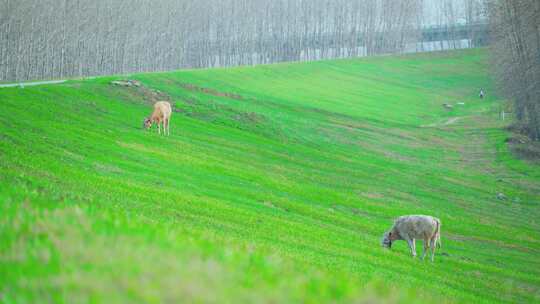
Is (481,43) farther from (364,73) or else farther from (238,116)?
(238,116)

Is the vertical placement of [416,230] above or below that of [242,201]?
below

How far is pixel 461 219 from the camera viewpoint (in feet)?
110

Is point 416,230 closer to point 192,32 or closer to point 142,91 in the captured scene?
point 142,91

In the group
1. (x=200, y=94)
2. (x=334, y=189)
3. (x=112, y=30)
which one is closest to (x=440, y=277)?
(x=334, y=189)

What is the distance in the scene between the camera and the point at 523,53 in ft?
197

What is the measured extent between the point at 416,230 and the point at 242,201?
6397 millimetres

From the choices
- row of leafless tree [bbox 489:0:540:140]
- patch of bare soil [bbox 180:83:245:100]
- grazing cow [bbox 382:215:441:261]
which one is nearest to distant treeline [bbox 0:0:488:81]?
row of leafless tree [bbox 489:0:540:140]

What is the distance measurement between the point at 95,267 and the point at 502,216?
3259cm

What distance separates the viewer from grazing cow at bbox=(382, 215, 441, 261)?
77.4 ft

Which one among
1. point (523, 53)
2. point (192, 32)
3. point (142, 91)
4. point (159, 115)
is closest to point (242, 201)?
point (159, 115)

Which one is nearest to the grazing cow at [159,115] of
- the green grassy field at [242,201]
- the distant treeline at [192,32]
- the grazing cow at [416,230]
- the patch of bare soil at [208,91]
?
the green grassy field at [242,201]

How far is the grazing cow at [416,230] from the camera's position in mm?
23594

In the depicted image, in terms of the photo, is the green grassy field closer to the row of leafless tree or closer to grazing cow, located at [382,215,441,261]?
grazing cow, located at [382,215,441,261]

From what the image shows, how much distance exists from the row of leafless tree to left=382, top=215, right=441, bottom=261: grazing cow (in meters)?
29.9
